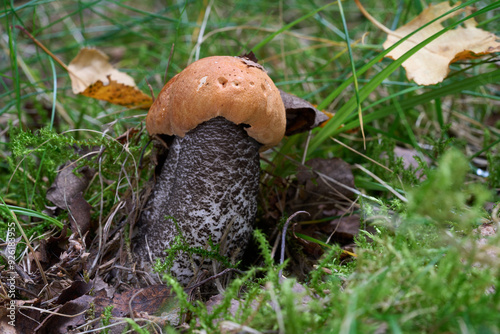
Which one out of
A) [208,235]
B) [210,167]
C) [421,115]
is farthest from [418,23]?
[208,235]

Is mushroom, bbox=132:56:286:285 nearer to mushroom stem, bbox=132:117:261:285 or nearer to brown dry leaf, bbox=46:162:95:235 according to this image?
mushroom stem, bbox=132:117:261:285

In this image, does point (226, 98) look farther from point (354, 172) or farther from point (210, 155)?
point (354, 172)

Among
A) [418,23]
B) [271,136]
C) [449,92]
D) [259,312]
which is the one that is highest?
[418,23]

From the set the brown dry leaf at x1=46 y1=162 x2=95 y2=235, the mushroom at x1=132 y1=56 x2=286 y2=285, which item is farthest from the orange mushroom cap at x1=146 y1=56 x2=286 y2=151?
the brown dry leaf at x1=46 y1=162 x2=95 y2=235

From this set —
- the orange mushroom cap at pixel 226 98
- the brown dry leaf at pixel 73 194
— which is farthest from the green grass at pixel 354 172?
the orange mushroom cap at pixel 226 98

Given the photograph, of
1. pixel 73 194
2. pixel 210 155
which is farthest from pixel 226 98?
pixel 73 194

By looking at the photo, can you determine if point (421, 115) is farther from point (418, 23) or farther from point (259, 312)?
point (259, 312)
